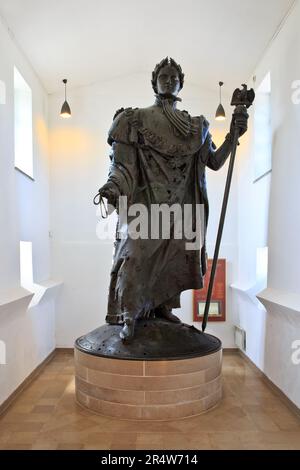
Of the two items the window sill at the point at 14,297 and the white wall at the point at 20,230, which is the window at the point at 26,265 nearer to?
the white wall at the point at 20,230

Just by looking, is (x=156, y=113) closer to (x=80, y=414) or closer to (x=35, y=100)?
(x=35, y=100)

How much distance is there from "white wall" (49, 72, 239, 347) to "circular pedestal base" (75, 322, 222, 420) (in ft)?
6.57

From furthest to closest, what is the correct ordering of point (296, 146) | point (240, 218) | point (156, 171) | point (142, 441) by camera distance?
point (240, 218) < point (156, 171) < point (296, 146) < point (142, 441)

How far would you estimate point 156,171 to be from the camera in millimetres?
3658

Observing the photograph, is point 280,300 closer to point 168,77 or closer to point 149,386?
point 149,386

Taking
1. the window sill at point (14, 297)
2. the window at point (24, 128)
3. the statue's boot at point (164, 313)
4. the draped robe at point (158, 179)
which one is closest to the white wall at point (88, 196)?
the window at point (24, 128)

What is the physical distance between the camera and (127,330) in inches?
132

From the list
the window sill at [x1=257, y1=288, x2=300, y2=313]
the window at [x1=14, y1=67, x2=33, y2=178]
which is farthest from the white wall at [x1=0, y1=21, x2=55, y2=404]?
the window sill at [x1=257, y1=288, x2=300, y2=313]

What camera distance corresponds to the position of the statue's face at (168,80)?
3715 millimetres

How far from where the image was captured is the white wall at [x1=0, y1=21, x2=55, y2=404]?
355 centimetres

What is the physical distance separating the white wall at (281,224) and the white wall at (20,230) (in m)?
2.08

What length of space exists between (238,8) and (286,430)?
3214mm

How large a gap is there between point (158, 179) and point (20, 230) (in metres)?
1.38

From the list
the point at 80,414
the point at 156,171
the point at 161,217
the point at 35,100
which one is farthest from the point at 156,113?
the point at 80,414
